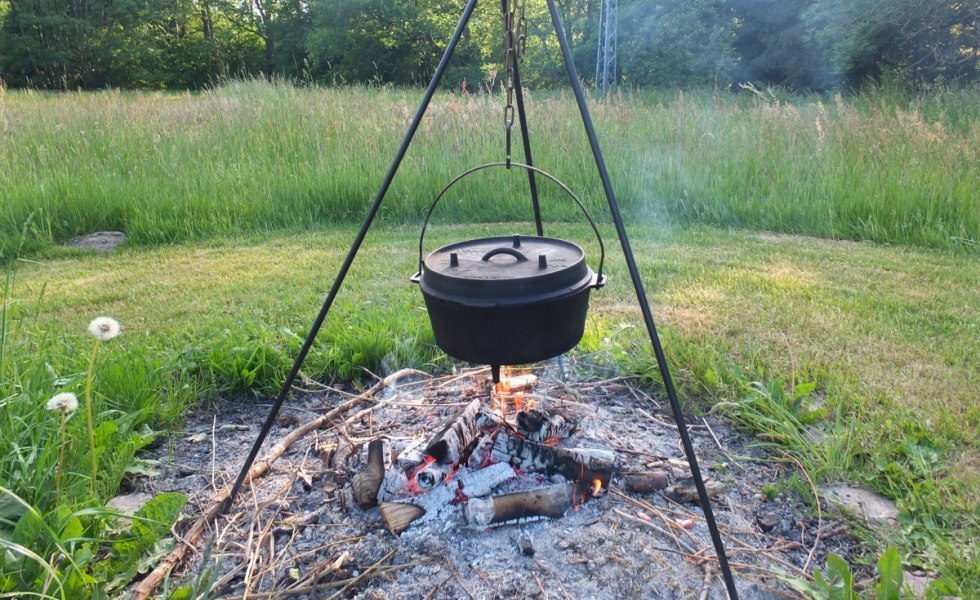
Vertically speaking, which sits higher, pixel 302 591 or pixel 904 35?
pixel 904 35

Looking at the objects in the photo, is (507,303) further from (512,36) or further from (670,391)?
(512,36)

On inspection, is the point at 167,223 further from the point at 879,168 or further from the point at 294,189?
the point at 879,168

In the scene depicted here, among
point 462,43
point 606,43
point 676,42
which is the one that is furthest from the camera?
point 462,43

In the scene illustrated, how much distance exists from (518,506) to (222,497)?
3.13ft

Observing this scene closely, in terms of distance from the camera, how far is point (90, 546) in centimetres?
175

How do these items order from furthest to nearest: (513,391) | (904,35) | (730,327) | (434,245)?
(904,35)
(434,245)
(730,327)
(513,391)

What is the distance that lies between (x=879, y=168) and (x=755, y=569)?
4545 millimetres

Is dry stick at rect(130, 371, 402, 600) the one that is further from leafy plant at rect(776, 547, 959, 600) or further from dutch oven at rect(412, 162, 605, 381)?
leafy plant at rect(776, 547, 959, 600)

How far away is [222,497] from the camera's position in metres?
2.07

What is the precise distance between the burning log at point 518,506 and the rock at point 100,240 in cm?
431

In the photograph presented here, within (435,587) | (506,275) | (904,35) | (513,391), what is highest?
(904,35)

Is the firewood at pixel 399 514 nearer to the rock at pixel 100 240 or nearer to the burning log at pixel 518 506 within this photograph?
the burning log at pixel 518 506

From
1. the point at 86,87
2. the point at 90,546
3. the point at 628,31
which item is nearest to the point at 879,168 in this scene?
the point at 90,546

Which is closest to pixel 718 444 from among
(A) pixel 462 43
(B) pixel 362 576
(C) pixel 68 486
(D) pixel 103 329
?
(B) pixel 362 576
